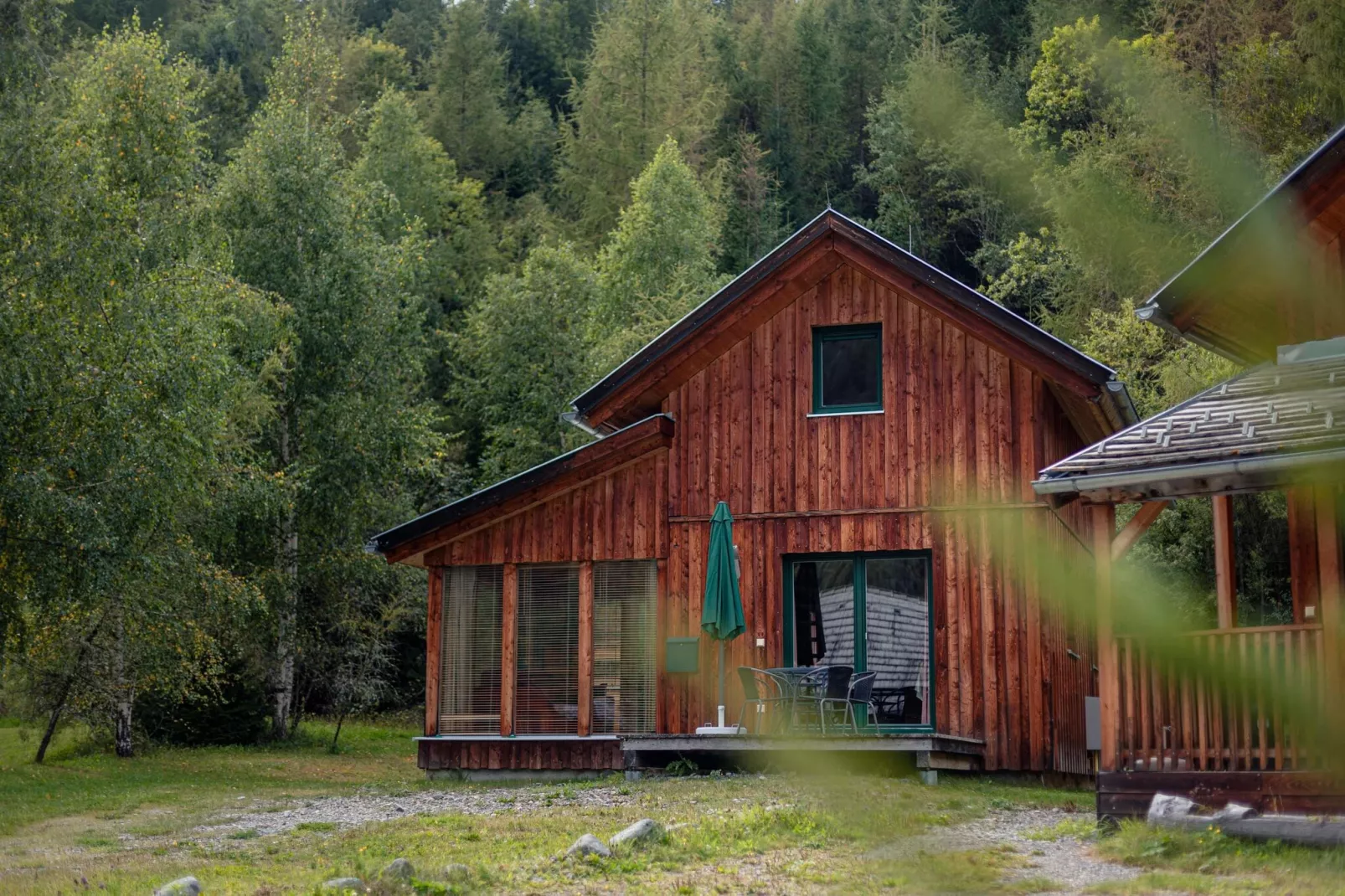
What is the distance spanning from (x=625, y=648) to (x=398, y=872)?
8093mm

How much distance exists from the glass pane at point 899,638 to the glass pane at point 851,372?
1.80m

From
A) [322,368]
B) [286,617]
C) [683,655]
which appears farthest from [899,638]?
[322,368]

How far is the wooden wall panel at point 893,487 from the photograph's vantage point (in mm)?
15352

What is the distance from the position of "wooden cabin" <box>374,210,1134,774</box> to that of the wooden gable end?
3 centimetres

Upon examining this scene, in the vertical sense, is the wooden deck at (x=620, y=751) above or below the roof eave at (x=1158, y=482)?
below

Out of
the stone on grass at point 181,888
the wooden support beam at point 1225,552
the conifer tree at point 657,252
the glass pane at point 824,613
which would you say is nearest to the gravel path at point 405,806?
the glass pane at point 824,613

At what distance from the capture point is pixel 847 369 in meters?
16.5

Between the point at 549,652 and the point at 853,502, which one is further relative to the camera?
the point at 549,652

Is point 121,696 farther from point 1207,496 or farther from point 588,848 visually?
point 1207,496

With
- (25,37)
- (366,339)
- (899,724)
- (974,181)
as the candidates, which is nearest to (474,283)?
(366,339)

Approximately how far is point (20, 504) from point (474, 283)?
99.7 ft

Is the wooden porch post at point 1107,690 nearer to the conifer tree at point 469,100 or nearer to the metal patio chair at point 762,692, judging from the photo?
the metal patio chair at point 762,692

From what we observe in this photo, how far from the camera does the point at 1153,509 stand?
35.0ft

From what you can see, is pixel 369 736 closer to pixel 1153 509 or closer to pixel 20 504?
pixel 20 504
